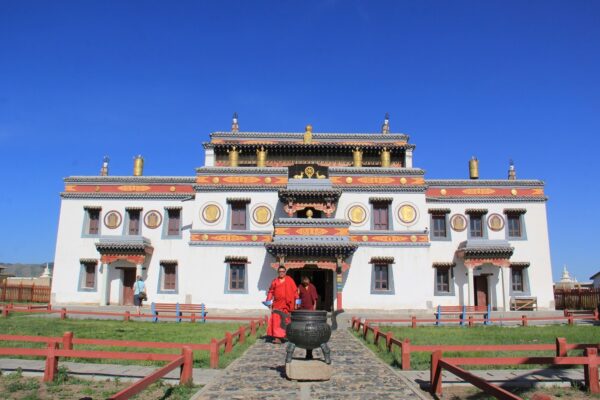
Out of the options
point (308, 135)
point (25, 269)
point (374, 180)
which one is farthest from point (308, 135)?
point (25, 269)

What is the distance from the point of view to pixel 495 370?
1037 centimetres

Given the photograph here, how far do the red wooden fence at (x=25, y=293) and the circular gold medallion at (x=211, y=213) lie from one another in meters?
13.2

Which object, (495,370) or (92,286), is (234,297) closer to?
(92,286)

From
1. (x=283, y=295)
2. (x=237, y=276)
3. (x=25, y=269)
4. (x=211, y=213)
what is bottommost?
(x=283, y=295)

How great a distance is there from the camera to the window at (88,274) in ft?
93.5

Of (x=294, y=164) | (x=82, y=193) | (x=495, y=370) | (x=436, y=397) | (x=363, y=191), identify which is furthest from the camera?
(x=294, y=164)

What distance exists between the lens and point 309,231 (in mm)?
25266

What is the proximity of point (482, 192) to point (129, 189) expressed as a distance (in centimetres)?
2161

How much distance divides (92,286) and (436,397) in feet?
82.8

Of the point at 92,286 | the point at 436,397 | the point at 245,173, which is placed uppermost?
the point at 245,173

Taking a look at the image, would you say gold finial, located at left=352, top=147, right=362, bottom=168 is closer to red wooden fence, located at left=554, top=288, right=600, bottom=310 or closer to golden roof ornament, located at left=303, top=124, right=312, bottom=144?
golden roof ornament, located at left=303, top=124, right=312, bottom=144

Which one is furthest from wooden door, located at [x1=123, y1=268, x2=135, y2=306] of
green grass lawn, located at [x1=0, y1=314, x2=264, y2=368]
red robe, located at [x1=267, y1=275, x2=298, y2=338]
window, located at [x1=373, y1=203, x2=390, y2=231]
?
red robe, located at [x1=267, y1=275, x2=298, y2=338]

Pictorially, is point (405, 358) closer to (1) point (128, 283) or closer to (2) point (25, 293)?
(1) point (128, 283)

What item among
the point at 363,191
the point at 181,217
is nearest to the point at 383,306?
the point at 363,191
